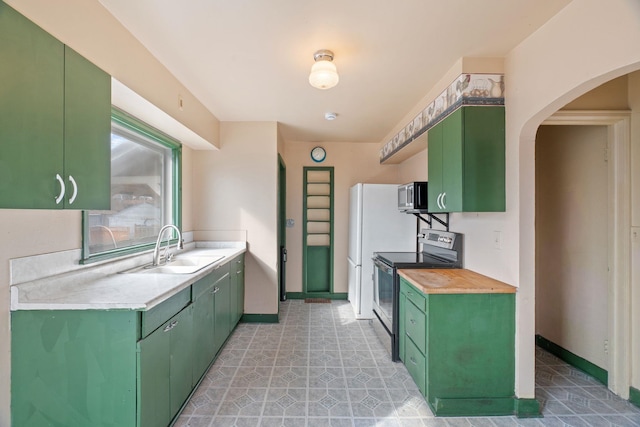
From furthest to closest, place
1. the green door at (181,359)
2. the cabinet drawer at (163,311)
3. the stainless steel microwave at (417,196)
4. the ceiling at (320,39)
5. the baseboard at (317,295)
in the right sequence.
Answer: the baseboard at (317,295) → the stainless steel microwave at (417,196) → the green door at (181,359) → the ceiling at (320,39) → the cabinet drawer at (163,311)

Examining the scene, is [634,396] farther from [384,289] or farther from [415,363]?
[384,289]

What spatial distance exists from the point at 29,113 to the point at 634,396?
153 inches

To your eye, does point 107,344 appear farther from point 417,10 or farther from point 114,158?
point 417,10

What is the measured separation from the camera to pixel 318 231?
445 cm

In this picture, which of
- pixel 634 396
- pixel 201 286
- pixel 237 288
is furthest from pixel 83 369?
pixel 634 396

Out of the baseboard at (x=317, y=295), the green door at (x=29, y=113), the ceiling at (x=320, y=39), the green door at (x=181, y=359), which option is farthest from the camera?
the baseboard at (x=317, y=295)

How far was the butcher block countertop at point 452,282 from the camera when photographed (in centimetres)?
182

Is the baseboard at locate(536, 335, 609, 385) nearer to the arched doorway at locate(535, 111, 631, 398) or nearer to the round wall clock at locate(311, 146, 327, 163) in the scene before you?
the arched doorway at locate(535, 111, 631, 398)

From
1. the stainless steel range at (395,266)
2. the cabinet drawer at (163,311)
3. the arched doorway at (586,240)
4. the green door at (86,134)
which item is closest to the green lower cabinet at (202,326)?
the cabinet drawer at (163,311)

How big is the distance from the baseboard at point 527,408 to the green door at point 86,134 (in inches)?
113

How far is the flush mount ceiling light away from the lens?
1.86 meters

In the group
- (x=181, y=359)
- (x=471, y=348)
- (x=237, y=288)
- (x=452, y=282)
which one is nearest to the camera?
(x=181, y=359)

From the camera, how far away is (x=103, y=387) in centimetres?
132

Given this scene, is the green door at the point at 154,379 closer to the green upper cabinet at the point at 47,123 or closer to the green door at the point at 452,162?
the green upper cabinet at the point at 47,123
